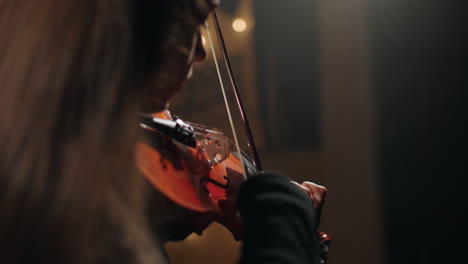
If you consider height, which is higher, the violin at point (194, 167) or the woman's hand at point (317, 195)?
the violin at point (194, 167)

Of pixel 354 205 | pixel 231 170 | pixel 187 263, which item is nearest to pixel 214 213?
pixel 231 170

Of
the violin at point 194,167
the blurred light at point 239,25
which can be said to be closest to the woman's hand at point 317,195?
the violin at point 194,167

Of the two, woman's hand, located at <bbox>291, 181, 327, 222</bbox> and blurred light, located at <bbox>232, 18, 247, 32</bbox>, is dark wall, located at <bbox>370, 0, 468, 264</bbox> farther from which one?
woman's hand, located at <bbox>291, 181, 327, 222</bbox>

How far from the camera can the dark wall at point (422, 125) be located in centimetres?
191

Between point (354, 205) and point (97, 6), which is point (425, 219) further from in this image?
point (97, 6)

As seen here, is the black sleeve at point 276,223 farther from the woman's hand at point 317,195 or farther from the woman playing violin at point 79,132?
the woman's hand at point 317,195

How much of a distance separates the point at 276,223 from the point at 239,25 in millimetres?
1851

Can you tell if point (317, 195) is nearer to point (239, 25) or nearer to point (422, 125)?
point (422, 125)

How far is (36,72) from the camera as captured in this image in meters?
0.40

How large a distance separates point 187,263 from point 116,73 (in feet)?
4.27

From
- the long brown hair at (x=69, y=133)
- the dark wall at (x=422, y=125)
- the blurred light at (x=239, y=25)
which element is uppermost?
the blurred light at (x=239, y=25)

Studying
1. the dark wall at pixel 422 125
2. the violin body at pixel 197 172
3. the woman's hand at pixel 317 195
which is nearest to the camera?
the violin body at pixel 197 172

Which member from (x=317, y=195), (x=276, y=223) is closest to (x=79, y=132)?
(x=276, y=223)

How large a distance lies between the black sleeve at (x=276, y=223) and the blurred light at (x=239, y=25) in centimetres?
177
